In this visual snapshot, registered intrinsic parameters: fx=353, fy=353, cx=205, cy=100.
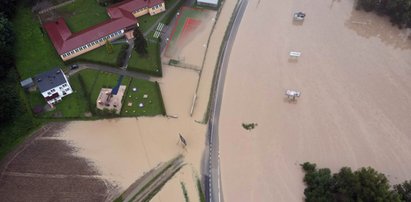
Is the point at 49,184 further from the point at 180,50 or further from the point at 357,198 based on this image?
the point at 357,198

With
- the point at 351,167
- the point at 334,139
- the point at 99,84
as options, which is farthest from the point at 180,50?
the point at 351,167

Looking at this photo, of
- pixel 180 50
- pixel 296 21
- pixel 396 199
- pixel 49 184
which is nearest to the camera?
pixel 396 199

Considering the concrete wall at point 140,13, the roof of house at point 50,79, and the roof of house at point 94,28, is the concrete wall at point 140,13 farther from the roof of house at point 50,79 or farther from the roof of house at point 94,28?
the roof of house at point 50,79

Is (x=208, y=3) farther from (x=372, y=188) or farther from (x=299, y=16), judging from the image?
(x=372, y=188)

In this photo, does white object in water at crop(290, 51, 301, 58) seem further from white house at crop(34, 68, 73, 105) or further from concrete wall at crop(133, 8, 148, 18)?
white house at crop(34, 68, 73, 105)

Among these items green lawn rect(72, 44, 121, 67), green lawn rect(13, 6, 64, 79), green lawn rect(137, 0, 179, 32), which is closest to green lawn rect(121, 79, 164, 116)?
green lawn rect(72, 44, 121, 67)

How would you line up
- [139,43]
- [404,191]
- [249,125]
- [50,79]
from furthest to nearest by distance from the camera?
[139,43]
[50,79]
[249,125]
[404,191]

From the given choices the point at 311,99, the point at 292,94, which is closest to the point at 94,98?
the point at 292,94
